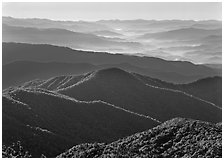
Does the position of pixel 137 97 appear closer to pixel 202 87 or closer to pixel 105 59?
pixel 202 87

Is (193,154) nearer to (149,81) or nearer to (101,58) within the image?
(149,81)

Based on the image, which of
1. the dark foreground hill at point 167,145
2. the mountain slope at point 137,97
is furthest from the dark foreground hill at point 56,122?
the mountain slope at point 137,97

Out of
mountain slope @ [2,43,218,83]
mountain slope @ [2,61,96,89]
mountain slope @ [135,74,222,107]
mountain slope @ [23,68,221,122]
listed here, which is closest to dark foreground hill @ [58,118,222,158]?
mountain slope @ [23,68,221,122]

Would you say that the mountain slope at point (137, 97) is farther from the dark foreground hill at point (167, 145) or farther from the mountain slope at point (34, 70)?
the mountain slope at point (34, 70)

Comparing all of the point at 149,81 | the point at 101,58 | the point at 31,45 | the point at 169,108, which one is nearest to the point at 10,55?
the point at 31,45

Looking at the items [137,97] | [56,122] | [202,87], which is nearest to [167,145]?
[56,122]

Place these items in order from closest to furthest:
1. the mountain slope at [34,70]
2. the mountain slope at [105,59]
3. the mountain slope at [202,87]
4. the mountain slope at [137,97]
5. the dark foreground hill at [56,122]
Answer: the dark foreground hill at [56,122] < the mountain slope at [137,97] < the mountain slope at [202,87] < the mountain slope at [34,70] < the mountain slope at [105,59]

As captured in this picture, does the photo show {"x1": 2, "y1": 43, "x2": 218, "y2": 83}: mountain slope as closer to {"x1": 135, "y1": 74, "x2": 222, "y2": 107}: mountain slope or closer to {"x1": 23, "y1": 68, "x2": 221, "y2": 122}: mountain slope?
{"x1": 135, "y1": 74, "x2": 222, "y2": 107}: mountain slope

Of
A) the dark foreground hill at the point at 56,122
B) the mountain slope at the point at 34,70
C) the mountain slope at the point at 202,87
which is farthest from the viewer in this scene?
the mountain slope at the point at 34,70
